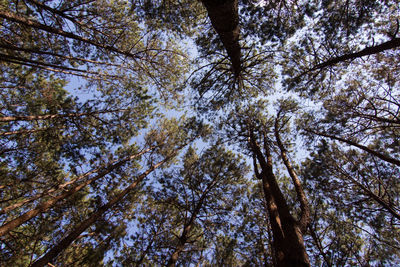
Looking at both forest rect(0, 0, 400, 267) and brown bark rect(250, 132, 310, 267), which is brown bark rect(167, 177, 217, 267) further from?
brown bark rect(250, 132, 310, 267)

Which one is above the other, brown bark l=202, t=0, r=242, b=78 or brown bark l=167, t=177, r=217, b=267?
brown bark l=202, t=0, r=242, b=78

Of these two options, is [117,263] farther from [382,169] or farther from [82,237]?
[382,169]

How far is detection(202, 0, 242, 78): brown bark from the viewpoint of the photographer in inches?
115

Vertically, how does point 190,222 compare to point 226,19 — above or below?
below

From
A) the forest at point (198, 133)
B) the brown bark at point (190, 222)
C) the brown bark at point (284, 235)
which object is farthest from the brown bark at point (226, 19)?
the brown bark at point (190, 222)

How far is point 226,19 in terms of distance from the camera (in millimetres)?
3258

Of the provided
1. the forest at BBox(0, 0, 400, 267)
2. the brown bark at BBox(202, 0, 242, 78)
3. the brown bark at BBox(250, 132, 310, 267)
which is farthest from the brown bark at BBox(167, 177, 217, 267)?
the brown bark at BBox(202, 0, 242, 78)

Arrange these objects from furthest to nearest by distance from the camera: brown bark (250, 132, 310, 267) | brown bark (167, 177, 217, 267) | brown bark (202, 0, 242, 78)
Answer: brown bark (167, 177, 217, 267) → brown bark (202, 0, 242, 78) → brown bark (250, 132, 310, 267)

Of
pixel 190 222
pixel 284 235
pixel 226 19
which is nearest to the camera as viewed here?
pixel 284 235

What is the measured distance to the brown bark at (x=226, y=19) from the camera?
9.60 feet

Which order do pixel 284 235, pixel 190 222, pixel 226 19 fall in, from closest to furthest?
pixel 284 235, pixel 226 19, pixel 190 222

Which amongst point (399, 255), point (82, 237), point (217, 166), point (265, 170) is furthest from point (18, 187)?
point (399, 255)

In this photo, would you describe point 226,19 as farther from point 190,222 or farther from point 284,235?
point 190,222

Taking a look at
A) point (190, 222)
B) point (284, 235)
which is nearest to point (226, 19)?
point (284, 235)
